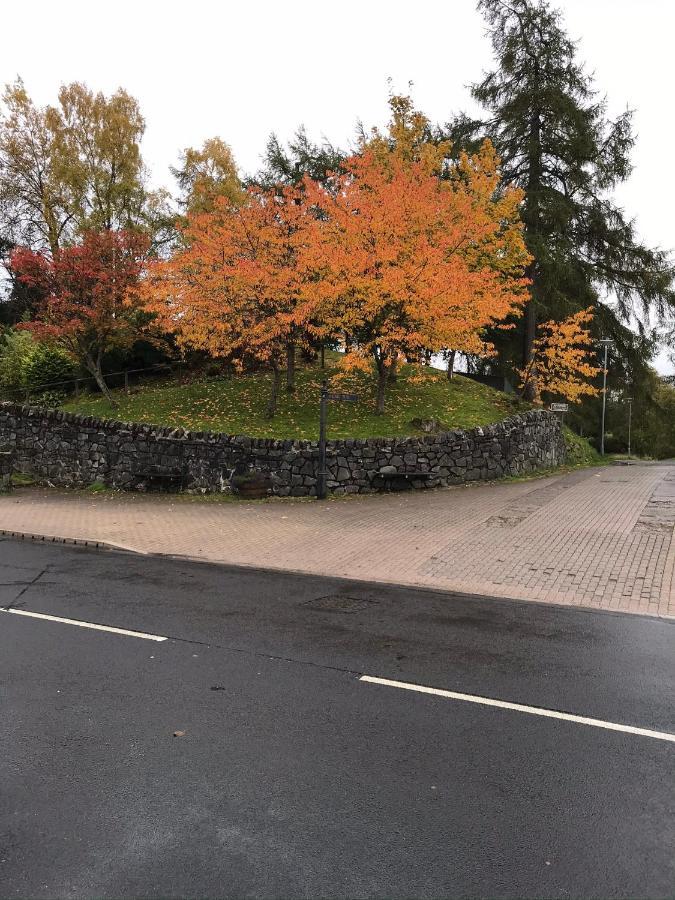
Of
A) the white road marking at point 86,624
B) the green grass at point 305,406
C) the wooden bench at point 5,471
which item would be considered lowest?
the white road marking at point 86,624

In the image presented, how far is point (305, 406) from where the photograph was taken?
19.9 meters

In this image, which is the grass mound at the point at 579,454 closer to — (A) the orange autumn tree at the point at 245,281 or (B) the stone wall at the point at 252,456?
(B) the stone wall at the point at 252,456

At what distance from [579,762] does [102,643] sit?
4657 millimetres

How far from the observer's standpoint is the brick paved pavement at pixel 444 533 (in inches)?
357

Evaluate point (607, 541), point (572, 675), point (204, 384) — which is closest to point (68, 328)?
point (204, 384)

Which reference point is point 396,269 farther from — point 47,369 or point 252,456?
point 47,369

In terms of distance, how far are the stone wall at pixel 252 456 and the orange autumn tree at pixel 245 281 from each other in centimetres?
301

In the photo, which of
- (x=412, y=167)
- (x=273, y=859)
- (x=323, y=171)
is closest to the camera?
(x=273, y=859)

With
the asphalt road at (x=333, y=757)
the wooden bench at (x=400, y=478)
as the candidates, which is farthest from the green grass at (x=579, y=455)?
the asphalt road at (x=333, y=757)

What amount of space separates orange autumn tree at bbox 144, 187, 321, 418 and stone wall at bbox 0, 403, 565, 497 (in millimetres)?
3011

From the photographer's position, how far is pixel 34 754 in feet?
14.0

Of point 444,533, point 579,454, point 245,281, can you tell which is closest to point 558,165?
point 579,454

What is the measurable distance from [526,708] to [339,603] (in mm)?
3431

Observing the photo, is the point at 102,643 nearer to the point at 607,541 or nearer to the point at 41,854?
the point at 41,854
